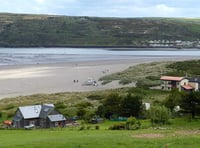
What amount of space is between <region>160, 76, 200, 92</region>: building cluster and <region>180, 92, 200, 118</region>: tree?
22384 mm

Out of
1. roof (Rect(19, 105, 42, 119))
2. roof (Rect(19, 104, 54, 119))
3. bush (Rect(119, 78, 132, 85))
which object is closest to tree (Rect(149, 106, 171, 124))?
roof (Rect(19, 104, 54, 119))

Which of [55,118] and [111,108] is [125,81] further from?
[55,118]

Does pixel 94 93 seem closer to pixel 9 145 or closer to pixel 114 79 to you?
pixel 114 79

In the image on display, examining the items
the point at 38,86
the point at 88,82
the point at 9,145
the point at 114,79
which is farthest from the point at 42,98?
the point at 9,145

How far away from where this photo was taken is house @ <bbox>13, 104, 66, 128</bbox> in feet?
145

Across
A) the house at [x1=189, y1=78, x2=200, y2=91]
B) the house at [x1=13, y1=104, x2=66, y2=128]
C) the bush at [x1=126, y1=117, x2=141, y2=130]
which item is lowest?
the house at [x1=13, y1=104, x2=66, y2=128]

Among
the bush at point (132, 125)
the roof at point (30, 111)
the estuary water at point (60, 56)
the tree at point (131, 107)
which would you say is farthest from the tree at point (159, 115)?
the estuary water at point (60, 56)

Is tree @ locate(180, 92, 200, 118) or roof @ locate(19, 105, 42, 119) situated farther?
roof @ locate(19, 105, 42, 119)

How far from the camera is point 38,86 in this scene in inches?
3150

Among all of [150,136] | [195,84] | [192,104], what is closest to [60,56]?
[195,84]

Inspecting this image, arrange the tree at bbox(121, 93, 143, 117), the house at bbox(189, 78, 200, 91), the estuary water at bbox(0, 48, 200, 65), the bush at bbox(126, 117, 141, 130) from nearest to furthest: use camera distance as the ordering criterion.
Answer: the bush at bbox(126, 117, 141, 130) < the tree at bbox(121, 93, 143, 117) < the house at bbox(189, 78, 200, 91) < the estuary water at bbox(0, 48, 200, 65)

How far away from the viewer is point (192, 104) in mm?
42906

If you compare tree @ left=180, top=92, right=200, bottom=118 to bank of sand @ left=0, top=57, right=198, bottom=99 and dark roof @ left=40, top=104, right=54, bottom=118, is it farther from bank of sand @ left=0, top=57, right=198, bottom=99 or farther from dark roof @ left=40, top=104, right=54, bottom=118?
bank of sand @ left=0, top=57, right=198, bottom=99

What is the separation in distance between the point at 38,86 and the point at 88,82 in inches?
421
